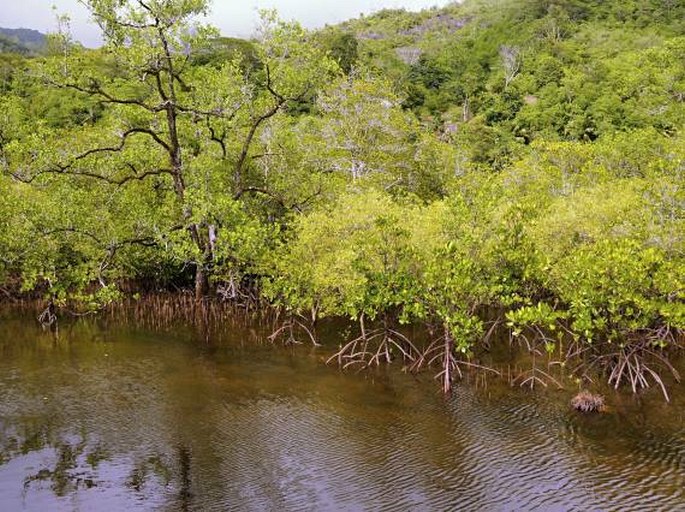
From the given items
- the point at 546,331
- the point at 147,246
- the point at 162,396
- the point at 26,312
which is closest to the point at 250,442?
the point at 162,396

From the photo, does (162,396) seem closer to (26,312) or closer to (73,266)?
(73,266)

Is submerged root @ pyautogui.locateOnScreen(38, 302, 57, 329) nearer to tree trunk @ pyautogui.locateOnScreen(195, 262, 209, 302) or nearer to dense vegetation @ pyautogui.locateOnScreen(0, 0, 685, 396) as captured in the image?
dense vegetation @ pyautogui.locateOnScreen(0, 0, 685, 396)

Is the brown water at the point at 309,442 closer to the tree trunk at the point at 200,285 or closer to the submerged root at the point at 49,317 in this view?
the submerged root at the point at 49,317

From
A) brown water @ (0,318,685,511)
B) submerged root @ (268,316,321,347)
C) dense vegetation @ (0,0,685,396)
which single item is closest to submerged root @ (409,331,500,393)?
dense vegetation @ (0,0,685,396)

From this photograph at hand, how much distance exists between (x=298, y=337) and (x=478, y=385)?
9.27 metres

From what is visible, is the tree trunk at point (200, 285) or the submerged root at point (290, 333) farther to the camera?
the tree trunk at point (200, 285)

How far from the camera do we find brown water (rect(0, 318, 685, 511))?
13656 millimetres

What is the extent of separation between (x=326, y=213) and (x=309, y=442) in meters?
13.0

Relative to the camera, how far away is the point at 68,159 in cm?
2811

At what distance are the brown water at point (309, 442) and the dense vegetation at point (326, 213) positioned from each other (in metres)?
2.34

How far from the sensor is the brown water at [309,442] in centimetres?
1366

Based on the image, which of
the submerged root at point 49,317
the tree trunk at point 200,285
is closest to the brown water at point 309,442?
the submerged root at point 49,317

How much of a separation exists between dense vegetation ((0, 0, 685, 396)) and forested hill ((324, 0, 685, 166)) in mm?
21094

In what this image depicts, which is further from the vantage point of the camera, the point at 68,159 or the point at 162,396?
the point at 68,159
